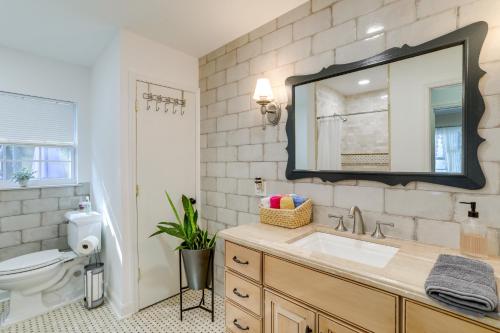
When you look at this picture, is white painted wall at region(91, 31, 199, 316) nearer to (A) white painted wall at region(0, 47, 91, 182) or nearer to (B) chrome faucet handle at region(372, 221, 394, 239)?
(A) white painted wall at region(0, 47, 91, 182)

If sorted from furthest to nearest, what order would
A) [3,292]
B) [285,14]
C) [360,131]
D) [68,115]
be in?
[68,115] → [3,292] → [285,14] → [360,131]

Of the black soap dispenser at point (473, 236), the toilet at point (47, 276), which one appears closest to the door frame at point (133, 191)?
the toilet at point (47, 276)

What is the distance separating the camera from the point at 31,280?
216 cm

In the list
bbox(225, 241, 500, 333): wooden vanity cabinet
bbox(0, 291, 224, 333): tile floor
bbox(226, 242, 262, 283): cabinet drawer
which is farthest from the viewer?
bbox(0, 291, 224, 333): tile floor

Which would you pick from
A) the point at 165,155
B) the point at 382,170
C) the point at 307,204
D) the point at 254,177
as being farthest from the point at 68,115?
the point at 382,170

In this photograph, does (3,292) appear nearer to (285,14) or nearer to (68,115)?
(68,115)

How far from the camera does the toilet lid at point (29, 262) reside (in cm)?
212

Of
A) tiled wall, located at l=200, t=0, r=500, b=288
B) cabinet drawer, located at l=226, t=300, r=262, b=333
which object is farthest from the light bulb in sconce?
cabinet drawer, located at l=226, t=300, r=262, b=333

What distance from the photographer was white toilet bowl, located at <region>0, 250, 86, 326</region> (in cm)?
210

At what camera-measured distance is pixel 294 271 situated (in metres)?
1.26

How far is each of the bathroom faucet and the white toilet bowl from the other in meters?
2.56

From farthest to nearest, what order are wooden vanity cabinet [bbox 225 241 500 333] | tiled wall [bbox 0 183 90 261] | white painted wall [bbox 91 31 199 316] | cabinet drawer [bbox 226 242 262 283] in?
tiled wall [bbox 0 183 90 261] < white painted wall [bbox 91 31 199 316] < cabinet drawer [bbox 226 242 262 283] < wooden vanity cabinet [bbox 225 241 500 333]

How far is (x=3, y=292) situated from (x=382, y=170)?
11.6ft

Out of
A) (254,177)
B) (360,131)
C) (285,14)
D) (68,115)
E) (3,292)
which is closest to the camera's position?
(360,131)
